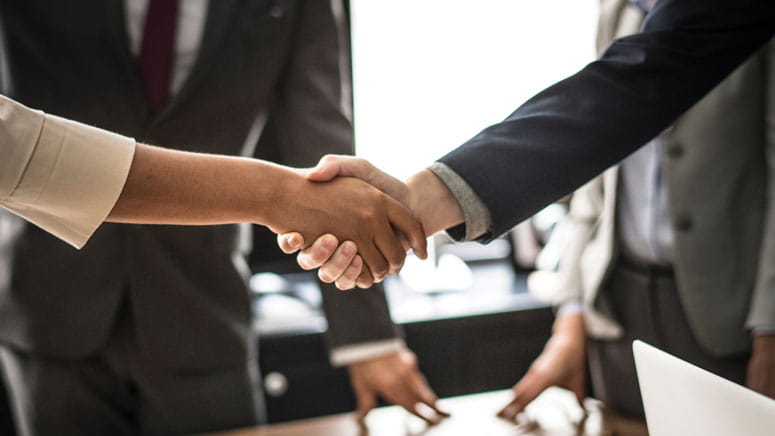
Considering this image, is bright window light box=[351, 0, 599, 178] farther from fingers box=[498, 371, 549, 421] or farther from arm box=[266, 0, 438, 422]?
fingers box=[498, 371, 549, 421]

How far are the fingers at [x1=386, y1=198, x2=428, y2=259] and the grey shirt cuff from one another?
0.08m

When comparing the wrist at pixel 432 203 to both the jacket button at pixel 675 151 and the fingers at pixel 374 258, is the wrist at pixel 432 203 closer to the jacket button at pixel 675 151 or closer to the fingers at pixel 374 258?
the fingers at pixel 374 258

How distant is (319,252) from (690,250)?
0.69 meters

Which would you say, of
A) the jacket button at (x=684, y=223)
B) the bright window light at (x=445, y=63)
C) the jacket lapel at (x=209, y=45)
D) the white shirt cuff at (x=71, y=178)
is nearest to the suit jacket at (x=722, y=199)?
the jacket button at (x=684, y=223)

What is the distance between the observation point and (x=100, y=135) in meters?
0.85

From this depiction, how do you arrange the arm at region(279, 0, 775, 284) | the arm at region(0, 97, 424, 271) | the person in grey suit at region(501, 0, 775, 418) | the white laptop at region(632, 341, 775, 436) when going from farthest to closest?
the person in grey suit at region(501, 0, 775, 418) < the arm at region(279, 0, 775, 284) < the arm at region(0, 97, 424, 271) < the white laptop at region(632, 341, 775, 436)

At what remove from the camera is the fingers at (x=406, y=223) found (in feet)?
3.59

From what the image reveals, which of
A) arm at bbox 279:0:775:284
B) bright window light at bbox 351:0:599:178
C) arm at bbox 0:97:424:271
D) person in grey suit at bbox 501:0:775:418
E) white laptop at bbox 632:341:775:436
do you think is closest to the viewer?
white laptop at bbox 632:341:775:436

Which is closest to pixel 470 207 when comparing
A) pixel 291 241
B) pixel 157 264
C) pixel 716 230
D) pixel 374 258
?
pixel 374 258

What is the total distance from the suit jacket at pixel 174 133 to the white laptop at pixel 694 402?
0.70 metres

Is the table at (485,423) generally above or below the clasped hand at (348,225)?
below

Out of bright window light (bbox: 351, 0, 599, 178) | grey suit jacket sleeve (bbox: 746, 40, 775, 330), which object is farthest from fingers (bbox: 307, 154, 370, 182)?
bright window light (bbox: 351, 0, 599, 178)

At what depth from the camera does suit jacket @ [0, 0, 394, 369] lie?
4.04ft

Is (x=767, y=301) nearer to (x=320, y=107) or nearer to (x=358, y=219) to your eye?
(x=358, y=219)
